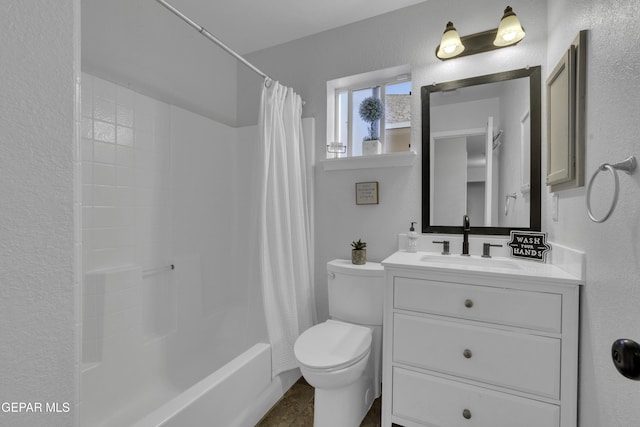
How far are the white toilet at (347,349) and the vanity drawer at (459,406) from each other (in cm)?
21

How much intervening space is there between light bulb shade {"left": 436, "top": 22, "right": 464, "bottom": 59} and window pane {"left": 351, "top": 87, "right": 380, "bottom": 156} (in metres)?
0.54

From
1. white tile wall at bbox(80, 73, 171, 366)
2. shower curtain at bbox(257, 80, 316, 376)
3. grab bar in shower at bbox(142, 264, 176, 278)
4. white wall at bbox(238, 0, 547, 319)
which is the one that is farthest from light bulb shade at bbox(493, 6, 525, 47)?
grab bar in shower at bbox(142, 264, 176, 278)

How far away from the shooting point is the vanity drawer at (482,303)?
1142 millimetres

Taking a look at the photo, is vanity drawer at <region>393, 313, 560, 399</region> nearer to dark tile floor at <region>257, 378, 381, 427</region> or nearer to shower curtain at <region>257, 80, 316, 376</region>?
dark tile floor at <region>257, 378, 381, 427</region>

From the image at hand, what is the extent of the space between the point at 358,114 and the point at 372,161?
50cm

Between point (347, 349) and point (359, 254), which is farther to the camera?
point (359, 254)

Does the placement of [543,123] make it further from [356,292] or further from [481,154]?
[356,292]

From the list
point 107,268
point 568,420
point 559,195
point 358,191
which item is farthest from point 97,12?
point 568,420

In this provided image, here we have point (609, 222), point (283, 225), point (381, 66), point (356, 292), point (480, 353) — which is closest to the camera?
point (609, 222)

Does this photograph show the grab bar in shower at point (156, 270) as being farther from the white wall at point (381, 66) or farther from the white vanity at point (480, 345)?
the white vanity at point (480, 345)

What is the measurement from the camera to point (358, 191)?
79.4 inches

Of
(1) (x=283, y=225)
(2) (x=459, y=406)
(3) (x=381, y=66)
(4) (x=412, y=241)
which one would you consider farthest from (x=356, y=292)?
(3) (x=381, y=66)

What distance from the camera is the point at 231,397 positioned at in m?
1.38

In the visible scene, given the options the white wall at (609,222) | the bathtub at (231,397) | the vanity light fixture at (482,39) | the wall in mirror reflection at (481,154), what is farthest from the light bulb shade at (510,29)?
the bathtub at (231,397)
